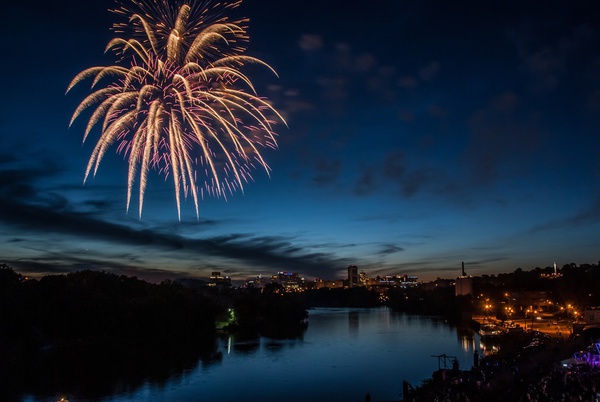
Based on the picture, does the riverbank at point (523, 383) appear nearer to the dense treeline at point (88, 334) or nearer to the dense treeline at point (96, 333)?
the dense treeline at point (96, 333)

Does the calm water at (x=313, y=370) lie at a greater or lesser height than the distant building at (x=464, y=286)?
lesser

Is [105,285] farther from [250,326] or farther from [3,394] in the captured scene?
[3,394]

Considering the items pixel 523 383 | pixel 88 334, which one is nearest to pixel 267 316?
pixel 88 334

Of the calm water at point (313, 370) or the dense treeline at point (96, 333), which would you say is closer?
the calm water at point (313, 370)

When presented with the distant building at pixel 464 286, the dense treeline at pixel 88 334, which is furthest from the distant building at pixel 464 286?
the dense treeline at pixel 88 334

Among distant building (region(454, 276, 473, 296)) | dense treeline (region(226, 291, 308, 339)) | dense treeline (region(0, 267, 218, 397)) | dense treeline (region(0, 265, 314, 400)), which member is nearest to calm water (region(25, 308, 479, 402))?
dense treeline (region(0, 265, 314, 400))

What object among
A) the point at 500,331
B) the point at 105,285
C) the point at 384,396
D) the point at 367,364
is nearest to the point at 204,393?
the point at 384,396

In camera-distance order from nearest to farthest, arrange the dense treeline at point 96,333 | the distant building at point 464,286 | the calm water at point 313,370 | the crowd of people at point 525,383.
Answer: the crowd of people at point 525,383, the calm water at point 313,370, the dense treeline at point 96,333, the distant building at point 464,286

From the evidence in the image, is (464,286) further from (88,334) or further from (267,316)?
(88,334)
